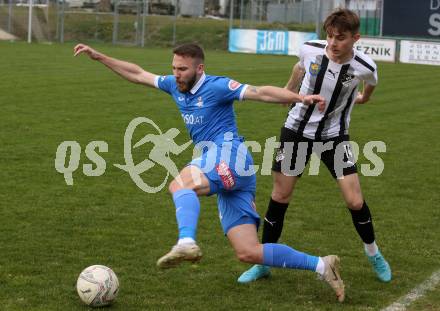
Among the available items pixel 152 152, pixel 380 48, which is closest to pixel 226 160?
pixel 152 152

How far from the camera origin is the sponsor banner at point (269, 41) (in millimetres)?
40594

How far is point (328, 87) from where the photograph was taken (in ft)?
21.1

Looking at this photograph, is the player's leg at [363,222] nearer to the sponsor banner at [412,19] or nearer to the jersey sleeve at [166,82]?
the jersey sleeve at [166,82]

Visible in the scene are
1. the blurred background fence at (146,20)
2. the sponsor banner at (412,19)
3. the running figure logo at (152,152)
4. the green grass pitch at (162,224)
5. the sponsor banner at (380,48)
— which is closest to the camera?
the green grass pitch at (162,224)

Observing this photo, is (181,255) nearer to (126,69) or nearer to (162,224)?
(126,69)

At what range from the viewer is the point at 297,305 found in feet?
19.3

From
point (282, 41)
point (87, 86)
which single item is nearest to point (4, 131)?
point (87, 86)

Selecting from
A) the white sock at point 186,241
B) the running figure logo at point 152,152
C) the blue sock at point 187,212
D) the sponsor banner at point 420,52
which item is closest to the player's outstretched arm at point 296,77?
the blue sock at point 187,212

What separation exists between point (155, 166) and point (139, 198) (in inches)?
78.5

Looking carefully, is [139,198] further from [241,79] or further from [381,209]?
[241,79]

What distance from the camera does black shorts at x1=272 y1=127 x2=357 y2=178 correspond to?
643 cm

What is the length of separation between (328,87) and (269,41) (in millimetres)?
35029

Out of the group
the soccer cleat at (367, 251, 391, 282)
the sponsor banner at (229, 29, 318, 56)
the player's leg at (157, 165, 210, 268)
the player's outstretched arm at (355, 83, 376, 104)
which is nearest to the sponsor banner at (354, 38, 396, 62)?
the sponsor banner at (229, 29, 318, 56)

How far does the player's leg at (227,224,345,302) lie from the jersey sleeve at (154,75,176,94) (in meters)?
1.14
